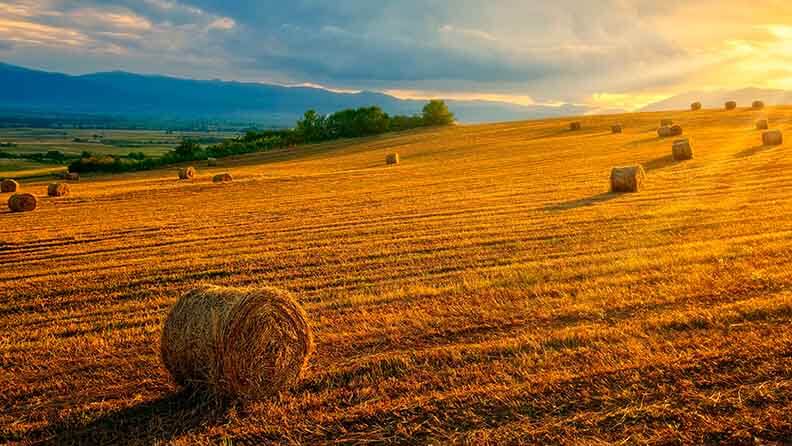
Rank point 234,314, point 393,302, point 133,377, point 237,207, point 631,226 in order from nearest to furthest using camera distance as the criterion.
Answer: point 234,314, point 133,377, point 393,302, point 631,226, point 237,207

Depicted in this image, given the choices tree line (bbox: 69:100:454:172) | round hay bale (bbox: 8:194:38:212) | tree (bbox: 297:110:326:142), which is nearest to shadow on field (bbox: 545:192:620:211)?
round hay bale (bbox: 8:194:38:212)

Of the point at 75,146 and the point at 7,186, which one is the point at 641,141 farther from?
the point at 75,146

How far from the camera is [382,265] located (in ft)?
43.7

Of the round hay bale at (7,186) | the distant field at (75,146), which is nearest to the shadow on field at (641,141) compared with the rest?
the round hay bale at (7,186)

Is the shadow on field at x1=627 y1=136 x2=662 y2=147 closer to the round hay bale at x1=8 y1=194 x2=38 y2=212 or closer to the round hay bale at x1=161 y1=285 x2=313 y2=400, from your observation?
the round hay bale at x1=8 y1=194 x2=38 y2=212

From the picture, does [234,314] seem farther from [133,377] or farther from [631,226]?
[631,226]

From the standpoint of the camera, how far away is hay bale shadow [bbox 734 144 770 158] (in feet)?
95.3

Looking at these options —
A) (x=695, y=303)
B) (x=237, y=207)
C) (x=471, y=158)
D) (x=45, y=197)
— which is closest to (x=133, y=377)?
(x=695, y=303)

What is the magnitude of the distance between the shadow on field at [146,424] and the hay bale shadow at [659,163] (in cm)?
2377

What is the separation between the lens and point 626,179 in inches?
842

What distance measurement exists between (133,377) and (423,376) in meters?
3.48

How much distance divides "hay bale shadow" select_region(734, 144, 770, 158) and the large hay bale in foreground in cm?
1020

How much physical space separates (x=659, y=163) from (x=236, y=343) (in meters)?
25.9

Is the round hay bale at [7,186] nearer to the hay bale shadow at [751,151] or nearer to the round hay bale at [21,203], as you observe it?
the round hay bale at [21,203]
